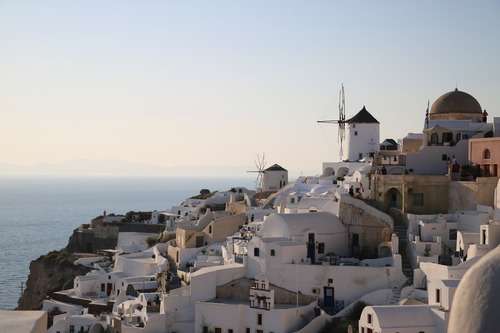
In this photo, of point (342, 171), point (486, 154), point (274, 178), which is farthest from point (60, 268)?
point (486, 154)

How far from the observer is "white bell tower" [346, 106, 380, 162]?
45.4 metres

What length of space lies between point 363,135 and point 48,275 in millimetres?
25076

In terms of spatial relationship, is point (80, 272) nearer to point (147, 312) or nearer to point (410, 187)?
point (147, 312)

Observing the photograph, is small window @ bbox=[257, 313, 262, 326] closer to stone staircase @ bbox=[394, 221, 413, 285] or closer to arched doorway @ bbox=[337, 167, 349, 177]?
stone staircase @ bbox=[394, 221, 413, 285]

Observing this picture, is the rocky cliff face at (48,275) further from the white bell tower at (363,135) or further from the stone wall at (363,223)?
the stone wall at (363,223)

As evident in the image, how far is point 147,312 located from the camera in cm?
2866

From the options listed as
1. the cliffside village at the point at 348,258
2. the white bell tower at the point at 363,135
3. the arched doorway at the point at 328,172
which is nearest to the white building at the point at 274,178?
the arched doorway at the point at 328,172

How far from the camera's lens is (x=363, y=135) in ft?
150

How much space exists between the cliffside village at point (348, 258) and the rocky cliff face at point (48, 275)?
998 cm

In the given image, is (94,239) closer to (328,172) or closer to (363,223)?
(328,172)

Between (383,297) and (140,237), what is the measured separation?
2952 centimetres

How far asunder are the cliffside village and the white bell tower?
7.37 meters

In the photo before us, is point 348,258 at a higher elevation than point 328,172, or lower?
lower

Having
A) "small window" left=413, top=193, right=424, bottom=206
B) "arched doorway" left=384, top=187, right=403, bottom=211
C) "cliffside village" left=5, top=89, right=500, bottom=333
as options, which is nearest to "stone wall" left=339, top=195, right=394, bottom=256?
"cliffside village" left=5, top=89, right=500, bottom=333
